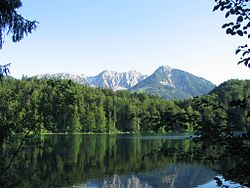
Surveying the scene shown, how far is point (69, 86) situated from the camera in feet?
35.4

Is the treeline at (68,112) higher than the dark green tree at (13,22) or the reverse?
the reverse

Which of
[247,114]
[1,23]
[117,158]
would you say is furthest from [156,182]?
[247,114]

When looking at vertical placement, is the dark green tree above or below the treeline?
above

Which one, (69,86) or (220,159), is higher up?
(69,86)

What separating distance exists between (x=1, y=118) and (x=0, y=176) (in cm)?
181

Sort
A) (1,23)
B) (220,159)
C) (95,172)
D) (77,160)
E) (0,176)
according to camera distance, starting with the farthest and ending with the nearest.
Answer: (77,160), (95,172), (0,176), (1,23), (220,159)

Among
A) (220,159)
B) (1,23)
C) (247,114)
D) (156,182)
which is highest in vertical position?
(1,23)

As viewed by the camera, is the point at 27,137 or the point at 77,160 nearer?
the point at 27,137

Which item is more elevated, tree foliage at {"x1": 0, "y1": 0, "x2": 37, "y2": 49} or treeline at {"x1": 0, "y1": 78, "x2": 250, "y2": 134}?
tree foliage at {"x1": 0, "y1": 0, "x2": 37, "y2": 49}

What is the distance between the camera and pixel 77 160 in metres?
52.9

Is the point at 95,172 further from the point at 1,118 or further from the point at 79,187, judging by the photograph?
the point at 1,118

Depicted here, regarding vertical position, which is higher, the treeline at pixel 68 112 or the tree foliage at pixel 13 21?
the tree foliage at pixel 13 21

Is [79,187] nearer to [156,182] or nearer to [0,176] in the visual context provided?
[156,182]

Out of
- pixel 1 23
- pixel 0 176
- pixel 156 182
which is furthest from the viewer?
pixel 156 182
